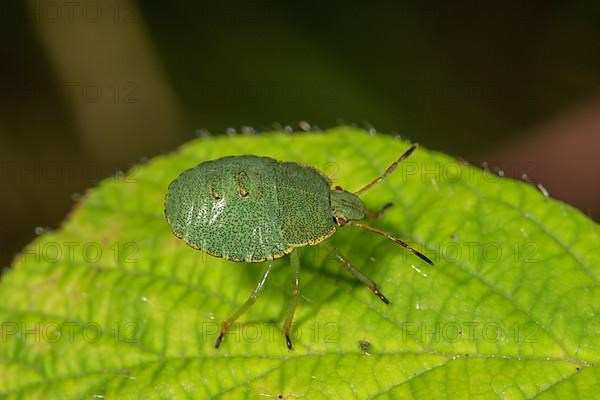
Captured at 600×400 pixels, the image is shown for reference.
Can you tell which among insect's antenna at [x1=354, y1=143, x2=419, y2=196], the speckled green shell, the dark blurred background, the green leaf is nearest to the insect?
the speckled green shell

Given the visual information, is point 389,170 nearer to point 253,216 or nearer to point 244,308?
→ point 253,216

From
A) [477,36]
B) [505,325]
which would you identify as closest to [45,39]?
[477,36]

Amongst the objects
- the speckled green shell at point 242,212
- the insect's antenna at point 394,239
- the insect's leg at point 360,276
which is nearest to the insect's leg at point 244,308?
the speckled green shell at point 242,212

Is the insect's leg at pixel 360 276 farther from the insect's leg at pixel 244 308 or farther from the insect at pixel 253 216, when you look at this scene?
the insect's leg at pixel 244 308

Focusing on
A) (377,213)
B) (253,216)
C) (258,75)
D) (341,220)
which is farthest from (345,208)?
(258,75)

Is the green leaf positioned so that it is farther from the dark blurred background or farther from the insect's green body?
the dark blurred background

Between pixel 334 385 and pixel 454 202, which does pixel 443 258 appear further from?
pixel 334 385
